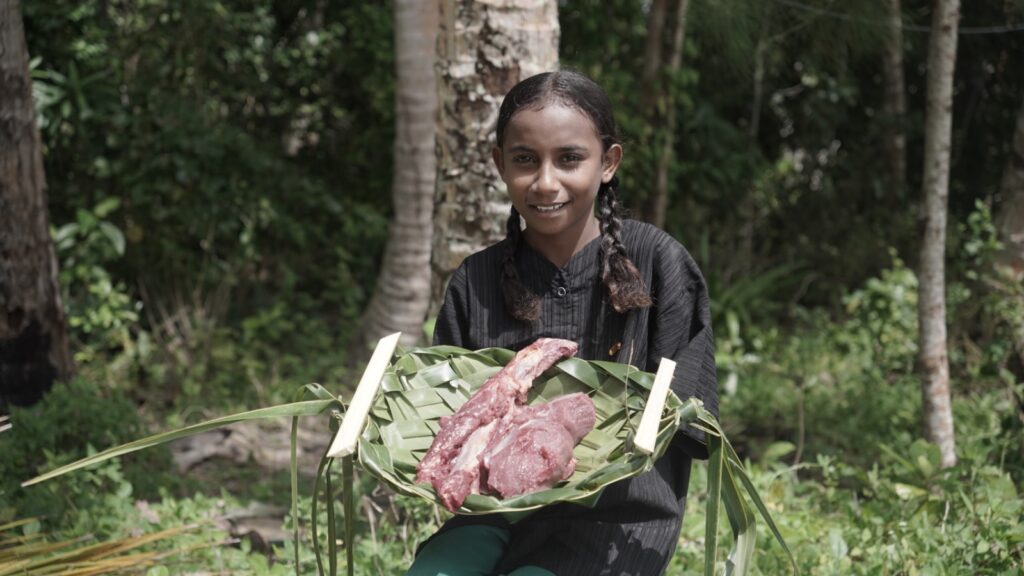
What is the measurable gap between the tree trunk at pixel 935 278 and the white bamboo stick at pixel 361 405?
296 cm

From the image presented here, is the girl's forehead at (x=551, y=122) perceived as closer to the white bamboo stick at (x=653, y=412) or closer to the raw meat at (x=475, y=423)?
the raw meat at (x=475, y=423)

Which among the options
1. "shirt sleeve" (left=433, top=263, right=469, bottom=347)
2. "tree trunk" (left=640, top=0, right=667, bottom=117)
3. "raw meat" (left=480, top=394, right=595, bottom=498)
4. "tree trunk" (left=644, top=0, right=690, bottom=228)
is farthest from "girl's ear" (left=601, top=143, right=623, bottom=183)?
"tree trunk" (left=644, top=0, right=690, bottom=228)

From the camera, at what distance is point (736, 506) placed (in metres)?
2.27

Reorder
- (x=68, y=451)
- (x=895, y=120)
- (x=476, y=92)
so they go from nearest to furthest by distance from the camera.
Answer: (x=476, y=92)
(x=68, y=451)
(x=895, y=120)

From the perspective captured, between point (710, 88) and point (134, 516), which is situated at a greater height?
point (710, 88)

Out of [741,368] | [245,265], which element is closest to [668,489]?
[741,368]

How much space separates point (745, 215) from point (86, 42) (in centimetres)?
517

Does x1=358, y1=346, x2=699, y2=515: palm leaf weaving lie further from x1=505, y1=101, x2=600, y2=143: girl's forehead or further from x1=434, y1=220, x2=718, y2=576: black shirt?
x1=505, y1=101, x2=600, y2=143: girl's forehead

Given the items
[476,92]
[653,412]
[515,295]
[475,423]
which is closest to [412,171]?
[476,92]

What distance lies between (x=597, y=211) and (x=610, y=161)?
0.50ft

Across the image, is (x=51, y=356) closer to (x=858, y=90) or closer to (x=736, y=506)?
(x=736, y=506)

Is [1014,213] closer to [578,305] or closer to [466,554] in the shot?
[578,305]

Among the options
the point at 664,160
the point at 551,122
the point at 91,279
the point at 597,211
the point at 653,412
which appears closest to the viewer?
the point at 653,412

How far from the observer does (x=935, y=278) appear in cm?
440
